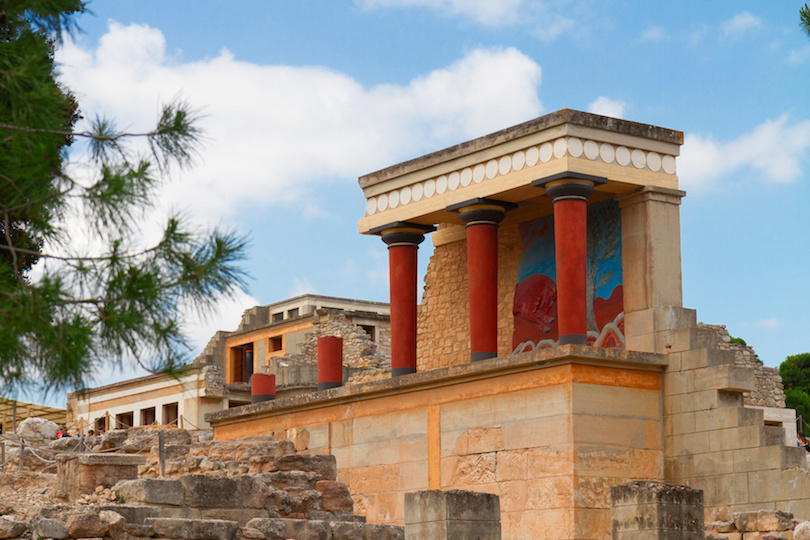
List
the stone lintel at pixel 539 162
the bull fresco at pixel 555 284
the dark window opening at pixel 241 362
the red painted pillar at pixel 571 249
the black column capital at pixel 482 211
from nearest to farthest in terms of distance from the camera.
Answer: the red painted pillar at pixel 571 249
the stone lintel at pixel 539 162
the bull fresco at pixel 555 284
the black column capital at pixel 482 211
the dark window opening at pixel 241 362

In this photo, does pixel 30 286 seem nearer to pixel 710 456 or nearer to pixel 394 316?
pixel 710 456

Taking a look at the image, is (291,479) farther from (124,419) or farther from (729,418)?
(124,419)

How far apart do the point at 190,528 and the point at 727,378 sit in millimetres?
7713

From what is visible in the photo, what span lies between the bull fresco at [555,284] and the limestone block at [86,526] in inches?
364

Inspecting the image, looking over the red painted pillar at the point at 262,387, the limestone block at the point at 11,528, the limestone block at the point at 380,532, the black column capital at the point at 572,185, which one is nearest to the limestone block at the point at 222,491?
the limestone block at the point at 380,532

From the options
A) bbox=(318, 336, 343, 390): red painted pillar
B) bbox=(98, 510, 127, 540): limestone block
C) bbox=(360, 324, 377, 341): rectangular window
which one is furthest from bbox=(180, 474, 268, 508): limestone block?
bbox=(360, 324, 377, 341): rectangular window

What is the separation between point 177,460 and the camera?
16.9 metres

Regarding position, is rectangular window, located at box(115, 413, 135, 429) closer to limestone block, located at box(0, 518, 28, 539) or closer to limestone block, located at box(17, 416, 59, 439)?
limestone block, located at box(17, 416, 59, 439)

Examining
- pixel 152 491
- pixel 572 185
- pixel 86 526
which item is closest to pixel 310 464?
pixel 152 491

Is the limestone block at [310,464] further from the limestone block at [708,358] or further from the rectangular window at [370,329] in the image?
the rectangular window at [370,329]

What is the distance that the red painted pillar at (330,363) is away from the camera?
2134 centimetres

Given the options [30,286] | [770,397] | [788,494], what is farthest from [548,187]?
[30,286]

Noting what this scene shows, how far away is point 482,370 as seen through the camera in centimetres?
1752

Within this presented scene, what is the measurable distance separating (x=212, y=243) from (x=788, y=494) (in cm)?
966
